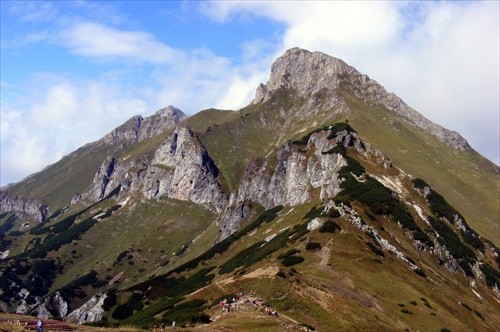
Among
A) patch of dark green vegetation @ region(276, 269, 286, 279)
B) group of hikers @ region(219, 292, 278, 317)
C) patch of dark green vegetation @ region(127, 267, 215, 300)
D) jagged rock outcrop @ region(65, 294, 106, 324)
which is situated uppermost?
patch of dark green vegetation @ region(276, 269, 286, 279)

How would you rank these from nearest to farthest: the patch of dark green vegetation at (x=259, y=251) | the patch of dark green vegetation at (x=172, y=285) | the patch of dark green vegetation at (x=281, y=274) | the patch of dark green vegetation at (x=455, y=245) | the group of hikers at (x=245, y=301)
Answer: the group of hikers at (x=245, y=301)
the patch of dark green vegetation at (x=281, y=274)
the patch of dark green vegetation at (x=259, y=251)
the patch of dark green vegetation at (x=455, y=245)
the patch of dark green vegetation at (x=172, y=285)

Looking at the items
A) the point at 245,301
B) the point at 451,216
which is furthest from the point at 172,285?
the point at 245,301

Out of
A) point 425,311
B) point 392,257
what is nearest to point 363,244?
point 392,257

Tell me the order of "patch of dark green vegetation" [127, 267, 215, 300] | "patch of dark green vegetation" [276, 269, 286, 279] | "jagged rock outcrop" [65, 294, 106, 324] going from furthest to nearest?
"patch of dark green vegetation" [127, 267, 215, 300], "jagged rock outcrop" [65, 294, 106, 324], "patch of dark green vegetation" [276, 269, 286, 279]

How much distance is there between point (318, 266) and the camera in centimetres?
8919

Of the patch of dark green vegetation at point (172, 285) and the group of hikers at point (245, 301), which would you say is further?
the patch of dark green vegetation at point (172, 285)

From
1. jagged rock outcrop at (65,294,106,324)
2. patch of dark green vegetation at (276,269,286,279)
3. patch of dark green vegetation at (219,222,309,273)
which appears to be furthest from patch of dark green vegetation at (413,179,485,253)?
jagged rock outcrop at (65,294,106,324)

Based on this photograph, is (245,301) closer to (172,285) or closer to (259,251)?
(259,251)

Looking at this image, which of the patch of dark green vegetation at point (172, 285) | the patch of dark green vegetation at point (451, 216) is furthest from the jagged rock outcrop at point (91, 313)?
the patch of dark green vegetation at point (451, 216)

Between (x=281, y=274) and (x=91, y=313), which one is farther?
(x=91, y=313)

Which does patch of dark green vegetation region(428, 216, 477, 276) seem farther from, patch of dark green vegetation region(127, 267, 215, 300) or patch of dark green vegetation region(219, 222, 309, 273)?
patch of dark green vegetation region(127, 267, 215, 300)

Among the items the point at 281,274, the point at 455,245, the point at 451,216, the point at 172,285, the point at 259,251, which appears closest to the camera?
the point at 281,274

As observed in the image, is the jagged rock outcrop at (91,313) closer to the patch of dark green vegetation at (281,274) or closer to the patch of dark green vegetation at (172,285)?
the patch of dark green vegetation at (172,285)

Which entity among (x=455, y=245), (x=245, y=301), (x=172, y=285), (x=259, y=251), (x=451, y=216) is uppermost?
(x=451, y=216)
